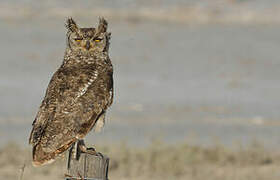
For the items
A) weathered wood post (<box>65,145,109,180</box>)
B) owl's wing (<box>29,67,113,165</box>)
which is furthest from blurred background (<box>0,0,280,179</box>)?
weathered wood post (<box>65,145,109,180</box>)

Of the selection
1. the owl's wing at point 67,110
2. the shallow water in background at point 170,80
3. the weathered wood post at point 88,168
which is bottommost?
the weathered wood post at point 88,168

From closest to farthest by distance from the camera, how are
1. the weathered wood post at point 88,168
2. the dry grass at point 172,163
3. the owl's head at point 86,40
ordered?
the weathered wood post at point 88,168, the owl's head at point 86,40, the dry grass at point 172,163

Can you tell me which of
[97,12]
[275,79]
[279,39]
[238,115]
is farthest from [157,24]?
[238,115]

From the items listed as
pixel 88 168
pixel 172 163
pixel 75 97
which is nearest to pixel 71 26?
pixel 75 97

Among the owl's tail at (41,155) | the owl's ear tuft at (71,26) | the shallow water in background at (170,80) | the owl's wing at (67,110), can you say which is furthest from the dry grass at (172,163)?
the owl's tail at (41,155)

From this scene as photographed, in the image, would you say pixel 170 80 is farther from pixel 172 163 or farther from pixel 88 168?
pixel 88 168

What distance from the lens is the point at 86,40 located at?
24.8 feet

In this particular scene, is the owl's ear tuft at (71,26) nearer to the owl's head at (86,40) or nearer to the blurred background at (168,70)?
the owl's head at (86,40)

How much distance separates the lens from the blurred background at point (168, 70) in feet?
58.1

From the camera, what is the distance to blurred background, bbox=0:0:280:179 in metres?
17.7

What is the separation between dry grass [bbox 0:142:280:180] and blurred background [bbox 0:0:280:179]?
78 millimetres

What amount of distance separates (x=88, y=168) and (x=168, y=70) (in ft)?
73.4

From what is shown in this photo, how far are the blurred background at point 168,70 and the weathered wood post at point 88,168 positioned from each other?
6.74m

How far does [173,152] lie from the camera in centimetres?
1411
